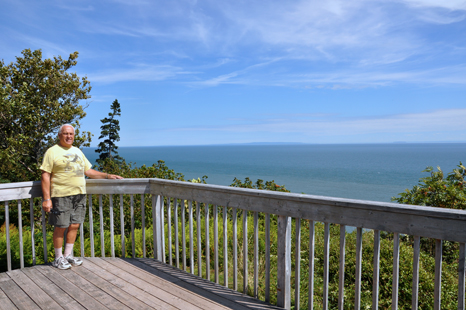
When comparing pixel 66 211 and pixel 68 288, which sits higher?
pixel 66 211

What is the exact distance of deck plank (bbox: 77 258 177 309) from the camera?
8.49 feet

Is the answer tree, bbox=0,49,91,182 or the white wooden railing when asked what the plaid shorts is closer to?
the white wooden railing

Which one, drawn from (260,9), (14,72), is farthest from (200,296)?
(260,9)

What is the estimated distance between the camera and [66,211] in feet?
10.8

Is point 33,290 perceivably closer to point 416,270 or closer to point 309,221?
point 309,221

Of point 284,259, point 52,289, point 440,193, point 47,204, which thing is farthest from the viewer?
point 440,193

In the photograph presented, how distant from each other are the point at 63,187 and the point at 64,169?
19cm

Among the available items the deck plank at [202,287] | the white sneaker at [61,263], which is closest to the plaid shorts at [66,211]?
the white sneaker at [61,263]

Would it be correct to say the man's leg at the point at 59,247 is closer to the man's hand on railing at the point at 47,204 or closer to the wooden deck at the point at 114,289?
the wooden deck at the point at 114,289

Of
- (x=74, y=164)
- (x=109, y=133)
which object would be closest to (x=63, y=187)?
(x=74, y=164)

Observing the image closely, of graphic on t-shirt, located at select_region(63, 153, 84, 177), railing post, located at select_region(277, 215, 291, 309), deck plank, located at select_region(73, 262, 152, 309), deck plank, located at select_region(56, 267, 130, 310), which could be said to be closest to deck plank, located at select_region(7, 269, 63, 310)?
deck plank, located at select_region(56, 267, 130, 310)

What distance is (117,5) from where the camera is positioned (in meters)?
7.30

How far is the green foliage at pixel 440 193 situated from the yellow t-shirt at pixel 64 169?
549 centimetres

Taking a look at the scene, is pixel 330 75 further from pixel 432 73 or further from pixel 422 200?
pixel 422 200
